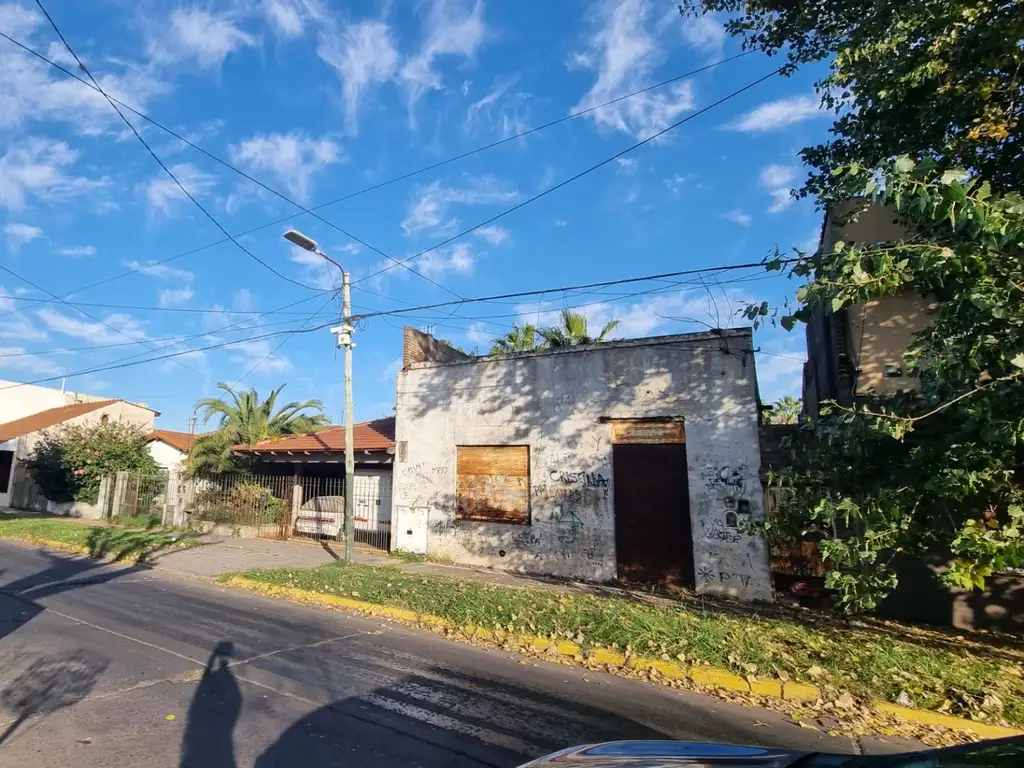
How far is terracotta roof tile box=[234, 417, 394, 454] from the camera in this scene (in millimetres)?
16633

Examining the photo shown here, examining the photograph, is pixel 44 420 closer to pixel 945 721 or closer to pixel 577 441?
pixel 577 441

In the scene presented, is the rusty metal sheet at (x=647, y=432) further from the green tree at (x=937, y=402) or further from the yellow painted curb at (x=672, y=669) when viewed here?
the yellow painted curb at (x=672, y=669)

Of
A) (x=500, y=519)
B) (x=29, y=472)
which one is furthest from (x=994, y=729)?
(x=29, y=472)

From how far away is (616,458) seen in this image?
40.3 feet

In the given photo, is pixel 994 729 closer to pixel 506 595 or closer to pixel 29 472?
pixel 506 595

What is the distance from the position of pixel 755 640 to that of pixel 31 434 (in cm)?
3461

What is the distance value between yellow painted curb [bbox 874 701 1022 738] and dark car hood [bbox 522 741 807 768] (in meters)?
3.66

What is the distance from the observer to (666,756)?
2.60 meters

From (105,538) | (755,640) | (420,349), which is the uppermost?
(420,349)

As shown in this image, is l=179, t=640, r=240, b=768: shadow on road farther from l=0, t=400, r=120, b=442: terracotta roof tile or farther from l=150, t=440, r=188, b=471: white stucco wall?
l=0, t=400, r=120, b=442: terracotta roof tile

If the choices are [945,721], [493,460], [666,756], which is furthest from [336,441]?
[666,756]

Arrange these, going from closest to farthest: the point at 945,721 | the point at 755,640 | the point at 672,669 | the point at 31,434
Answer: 1. the point at 945,721
2. the point at 672,669
3. the point at 755,640
4. the point at 31,434

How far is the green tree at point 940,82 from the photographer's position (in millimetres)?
6723

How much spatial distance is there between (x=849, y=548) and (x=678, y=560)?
590 centimetres
